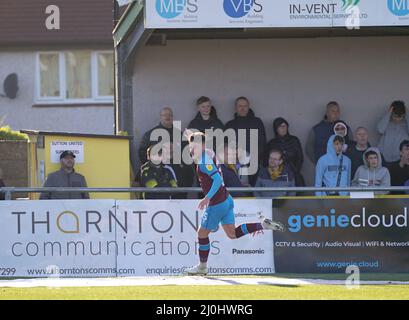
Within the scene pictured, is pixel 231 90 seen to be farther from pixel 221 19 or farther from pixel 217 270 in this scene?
pixel 217 270

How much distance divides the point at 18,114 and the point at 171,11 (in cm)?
1655

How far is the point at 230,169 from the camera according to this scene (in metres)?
15.0

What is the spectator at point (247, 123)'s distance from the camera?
16.6 meters

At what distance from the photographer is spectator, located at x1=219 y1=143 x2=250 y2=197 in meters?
14.8

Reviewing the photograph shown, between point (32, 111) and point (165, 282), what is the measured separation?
61.6 ft

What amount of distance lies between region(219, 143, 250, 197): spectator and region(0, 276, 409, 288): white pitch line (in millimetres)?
1404

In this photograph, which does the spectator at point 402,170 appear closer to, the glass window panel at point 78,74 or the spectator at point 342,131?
the spectator at point 342,131

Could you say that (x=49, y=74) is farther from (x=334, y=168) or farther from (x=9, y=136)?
(x=334, y=168)

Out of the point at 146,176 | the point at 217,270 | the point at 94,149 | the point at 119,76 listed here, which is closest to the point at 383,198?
the point at 217,270

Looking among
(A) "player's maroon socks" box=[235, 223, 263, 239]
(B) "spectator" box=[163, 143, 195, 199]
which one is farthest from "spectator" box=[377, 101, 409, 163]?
(A) "player's maroon socks" box=[235, 223, 263, 239]

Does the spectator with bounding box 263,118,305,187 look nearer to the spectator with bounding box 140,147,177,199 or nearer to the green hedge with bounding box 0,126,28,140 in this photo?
Answer: the spectator with bounding box 140,147,177,199
